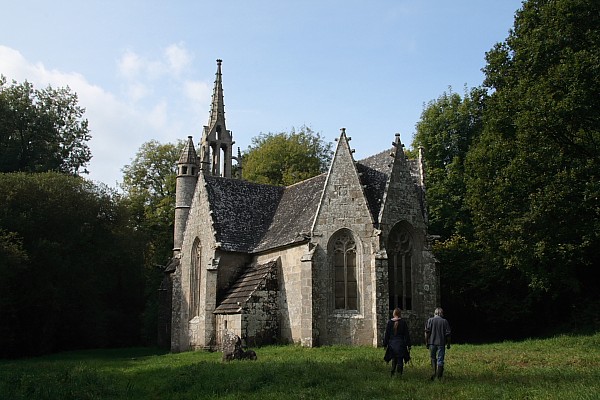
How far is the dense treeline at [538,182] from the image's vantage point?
2478cm

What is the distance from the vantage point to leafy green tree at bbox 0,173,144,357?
34281 mm

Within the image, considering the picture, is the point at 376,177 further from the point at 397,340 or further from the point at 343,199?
the point at 397,340

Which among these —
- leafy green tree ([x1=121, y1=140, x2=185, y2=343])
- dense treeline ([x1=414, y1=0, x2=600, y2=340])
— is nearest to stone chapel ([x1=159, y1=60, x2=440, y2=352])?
dense treeline ([x1=414, y1=0, x2=600, y2=340])

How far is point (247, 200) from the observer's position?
34625 millimetres

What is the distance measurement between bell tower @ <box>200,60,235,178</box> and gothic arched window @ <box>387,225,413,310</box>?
1599 cm

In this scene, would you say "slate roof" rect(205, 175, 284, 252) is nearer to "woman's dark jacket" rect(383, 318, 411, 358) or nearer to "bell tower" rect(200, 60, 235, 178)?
"bell tower" rect(200, 60, 235, 178)

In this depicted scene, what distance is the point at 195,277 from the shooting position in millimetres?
34125

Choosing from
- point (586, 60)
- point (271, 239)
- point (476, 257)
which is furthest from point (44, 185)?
point (586, 60)

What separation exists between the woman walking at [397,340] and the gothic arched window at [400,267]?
38.4 ft

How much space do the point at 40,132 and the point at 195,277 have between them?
22094mm

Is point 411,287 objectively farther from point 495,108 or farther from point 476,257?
point 495,108

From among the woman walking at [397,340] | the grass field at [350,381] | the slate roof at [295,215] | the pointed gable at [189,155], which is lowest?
the grass field at [350,381]

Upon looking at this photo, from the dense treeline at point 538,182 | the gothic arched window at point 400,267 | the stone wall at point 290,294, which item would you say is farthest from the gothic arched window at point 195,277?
the dense treeline at point 538,182

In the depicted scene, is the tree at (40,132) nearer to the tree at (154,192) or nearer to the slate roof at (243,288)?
the tree at (154,192)
